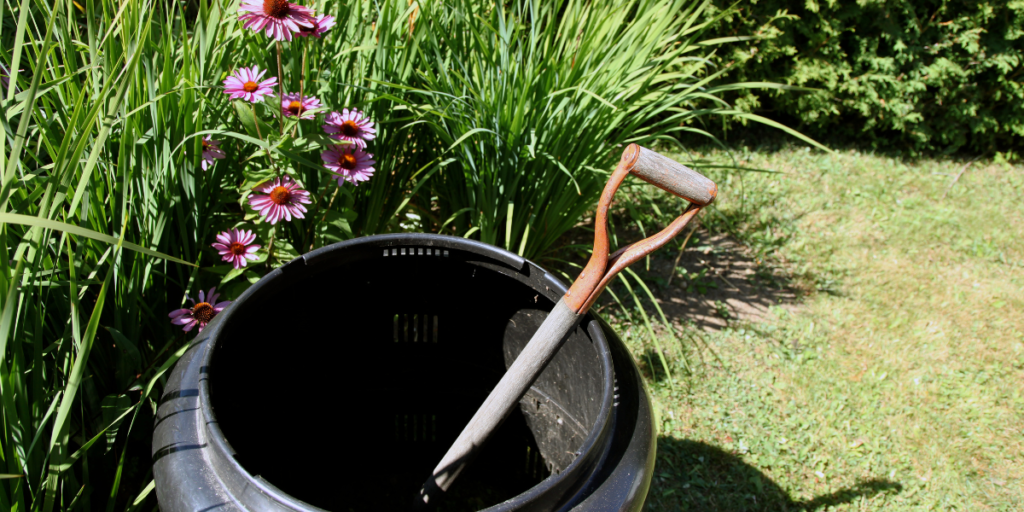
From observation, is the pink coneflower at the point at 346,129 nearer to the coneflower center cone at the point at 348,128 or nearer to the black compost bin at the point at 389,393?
the coneflower center cone at the point at 348,128

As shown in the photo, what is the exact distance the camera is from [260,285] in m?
1.05

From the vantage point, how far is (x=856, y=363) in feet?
7.55

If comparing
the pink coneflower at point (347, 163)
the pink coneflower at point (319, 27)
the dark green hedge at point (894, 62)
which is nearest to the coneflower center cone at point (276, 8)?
the pink coneflower at point (319, 27)

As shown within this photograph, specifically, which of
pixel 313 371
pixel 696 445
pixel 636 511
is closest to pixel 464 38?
pixel 313 371

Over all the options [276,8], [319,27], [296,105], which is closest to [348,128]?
[296,105]

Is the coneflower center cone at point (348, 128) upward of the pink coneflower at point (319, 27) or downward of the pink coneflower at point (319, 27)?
downward

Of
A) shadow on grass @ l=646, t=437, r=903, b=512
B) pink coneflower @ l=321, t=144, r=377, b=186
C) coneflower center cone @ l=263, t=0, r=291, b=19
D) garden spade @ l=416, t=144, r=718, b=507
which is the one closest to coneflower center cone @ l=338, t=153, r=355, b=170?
pink coneflower @ l=321, t=144, r=377, b=186

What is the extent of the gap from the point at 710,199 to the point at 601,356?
297 mm

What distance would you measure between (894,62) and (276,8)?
3.67 m

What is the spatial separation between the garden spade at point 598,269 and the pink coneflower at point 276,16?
740 millimetres

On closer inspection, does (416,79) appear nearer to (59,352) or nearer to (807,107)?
(59,352)

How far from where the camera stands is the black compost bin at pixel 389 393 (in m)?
0.85

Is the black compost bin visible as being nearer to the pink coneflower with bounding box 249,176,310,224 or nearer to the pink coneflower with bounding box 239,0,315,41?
the pink coneflower with bounding box 249,176,310,224

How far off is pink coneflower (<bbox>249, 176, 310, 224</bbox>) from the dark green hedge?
272 centimetres
